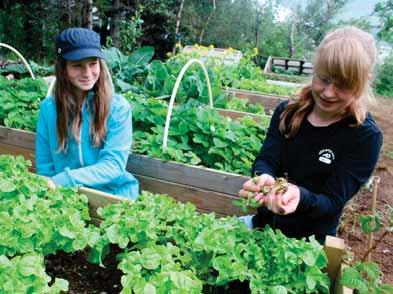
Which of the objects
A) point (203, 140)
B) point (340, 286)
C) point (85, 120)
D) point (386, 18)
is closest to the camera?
point (340, 286)

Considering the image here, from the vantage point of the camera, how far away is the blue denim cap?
197cm

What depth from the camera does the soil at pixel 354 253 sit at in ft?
4.33

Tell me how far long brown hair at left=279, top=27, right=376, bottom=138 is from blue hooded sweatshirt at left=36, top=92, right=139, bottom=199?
1.11 metres

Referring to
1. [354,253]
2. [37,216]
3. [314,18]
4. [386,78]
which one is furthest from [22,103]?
[314,18]

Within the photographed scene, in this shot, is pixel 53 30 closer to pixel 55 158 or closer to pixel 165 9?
pixel 165 9

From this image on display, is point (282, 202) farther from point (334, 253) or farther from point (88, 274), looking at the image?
point (88, 274)

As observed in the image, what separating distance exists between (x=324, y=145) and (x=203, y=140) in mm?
1376

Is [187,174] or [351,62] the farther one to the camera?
[187,174]

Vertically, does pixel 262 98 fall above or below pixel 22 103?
above

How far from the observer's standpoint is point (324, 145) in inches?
60.2

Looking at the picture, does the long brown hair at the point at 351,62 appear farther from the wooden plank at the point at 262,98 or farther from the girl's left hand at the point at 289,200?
the wooden plank at the point at 262,98

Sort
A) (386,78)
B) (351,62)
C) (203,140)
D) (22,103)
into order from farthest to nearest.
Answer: (386,78) < (22,103) < (203,140) < (351,62)

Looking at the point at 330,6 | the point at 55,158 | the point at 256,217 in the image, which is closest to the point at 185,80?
the point at 55,158

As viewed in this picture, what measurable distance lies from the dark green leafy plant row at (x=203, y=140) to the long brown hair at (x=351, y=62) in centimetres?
131
